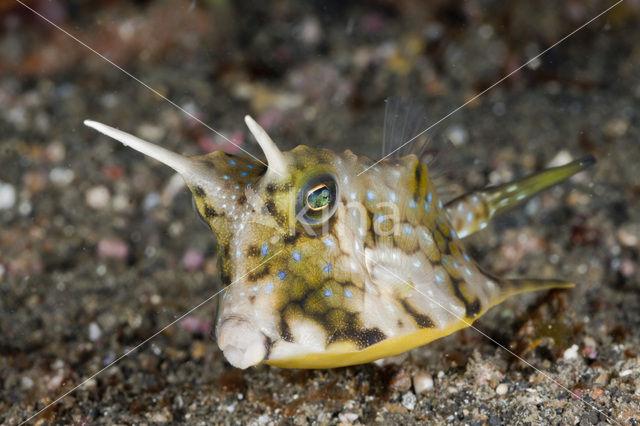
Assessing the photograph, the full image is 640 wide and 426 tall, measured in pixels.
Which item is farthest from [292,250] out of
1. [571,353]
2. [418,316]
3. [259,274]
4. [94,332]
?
[94,332]

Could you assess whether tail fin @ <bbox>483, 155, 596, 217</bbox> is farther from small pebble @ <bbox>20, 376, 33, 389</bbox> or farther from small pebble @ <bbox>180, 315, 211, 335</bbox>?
small pebble @ <bbox>20, 376, 33, 389</bbox>

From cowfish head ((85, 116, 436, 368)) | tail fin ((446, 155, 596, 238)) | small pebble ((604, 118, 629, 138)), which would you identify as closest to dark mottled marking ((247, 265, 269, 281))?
cowfish head ((85, 116, 436, 368))

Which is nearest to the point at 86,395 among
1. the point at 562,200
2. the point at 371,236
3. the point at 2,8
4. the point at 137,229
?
the point at 137,229

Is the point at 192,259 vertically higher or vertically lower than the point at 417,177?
higher

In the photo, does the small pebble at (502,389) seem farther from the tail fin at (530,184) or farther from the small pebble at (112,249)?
the small pebble at (112,249)

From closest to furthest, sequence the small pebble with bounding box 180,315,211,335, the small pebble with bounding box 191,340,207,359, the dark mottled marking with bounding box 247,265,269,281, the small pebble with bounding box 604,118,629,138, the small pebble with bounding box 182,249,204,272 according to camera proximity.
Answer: the dark mottled marking with bounding box 247,265,269,281, the small pebble with bounding box 191,340,207,359, the small pebble with bounding box 180,315,211,335, the small pebble with bounding box 182,249,204,272, the small pebble with bounding box 604,118,629,138

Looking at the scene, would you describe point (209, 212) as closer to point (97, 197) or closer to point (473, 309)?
point (473, 309)
